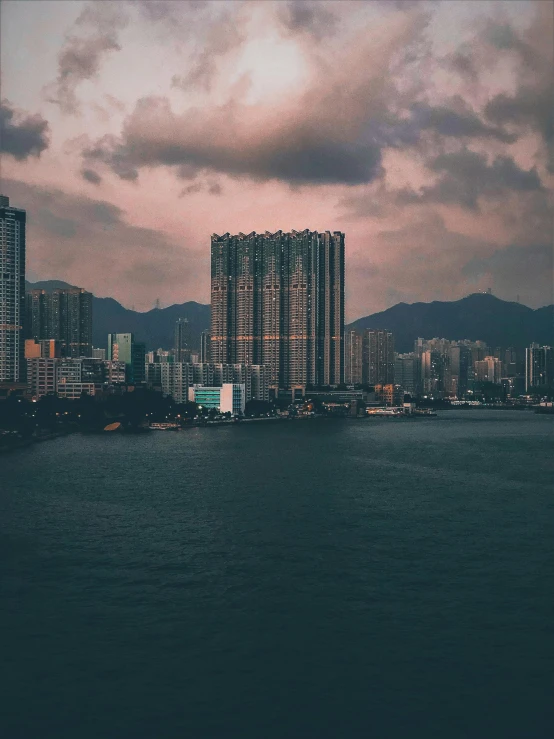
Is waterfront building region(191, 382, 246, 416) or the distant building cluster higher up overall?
the distant building cluster

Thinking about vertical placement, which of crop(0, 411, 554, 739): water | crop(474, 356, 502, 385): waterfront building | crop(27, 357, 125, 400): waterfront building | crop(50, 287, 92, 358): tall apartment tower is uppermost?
crop(50, 287, 92, 358): tall apartment tower

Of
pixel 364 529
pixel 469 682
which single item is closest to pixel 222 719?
pixel 469 682

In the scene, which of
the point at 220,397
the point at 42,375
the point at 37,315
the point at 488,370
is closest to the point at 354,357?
the point at 488,370

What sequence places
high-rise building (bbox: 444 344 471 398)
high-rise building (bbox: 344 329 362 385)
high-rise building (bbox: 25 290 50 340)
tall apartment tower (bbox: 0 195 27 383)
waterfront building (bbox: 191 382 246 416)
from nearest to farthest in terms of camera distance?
tall apartment tower (bbox: 0 195 27 383) → waterfront building (bbox: 191 382 246 416) → high-rise building (bbox: 25 290 50 340) → high-rise building (bbox: 344 329 362 385) → high-rise building (bbox: 444 344 471 398)

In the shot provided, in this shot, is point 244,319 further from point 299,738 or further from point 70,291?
point 299,738

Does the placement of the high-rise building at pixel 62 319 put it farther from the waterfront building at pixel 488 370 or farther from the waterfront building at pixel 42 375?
the waterfront building at pixel 488 370

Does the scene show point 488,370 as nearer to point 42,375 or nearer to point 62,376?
point 62,376

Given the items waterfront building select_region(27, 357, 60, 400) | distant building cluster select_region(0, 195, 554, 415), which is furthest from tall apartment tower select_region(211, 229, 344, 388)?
waterfront building select_region(27, 357, 60, 400)

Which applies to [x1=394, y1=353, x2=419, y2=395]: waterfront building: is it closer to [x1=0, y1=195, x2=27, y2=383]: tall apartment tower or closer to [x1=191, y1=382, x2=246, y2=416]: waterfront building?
[x1=191, y1=382, x2=246, y2=416]: waterfront building
